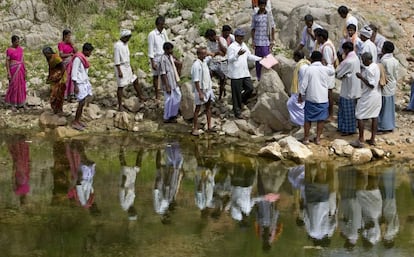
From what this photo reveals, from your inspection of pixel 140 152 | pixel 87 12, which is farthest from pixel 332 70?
pixel 87 12

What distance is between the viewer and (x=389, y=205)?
8.80 m

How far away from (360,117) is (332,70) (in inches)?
33.1

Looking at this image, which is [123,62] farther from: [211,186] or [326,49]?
[211,186]

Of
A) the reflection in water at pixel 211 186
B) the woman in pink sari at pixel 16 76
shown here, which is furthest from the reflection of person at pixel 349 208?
the woman in pink sari at pixel 16 76

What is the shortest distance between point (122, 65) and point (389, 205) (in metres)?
5.75

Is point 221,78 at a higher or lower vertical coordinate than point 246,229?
higher

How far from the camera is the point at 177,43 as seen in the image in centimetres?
1497

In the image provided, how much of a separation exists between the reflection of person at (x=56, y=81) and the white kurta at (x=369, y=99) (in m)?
5.21

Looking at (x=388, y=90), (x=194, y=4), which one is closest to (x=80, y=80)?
(x=194, y=4)

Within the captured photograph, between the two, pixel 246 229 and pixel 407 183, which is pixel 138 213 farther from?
pixel 407 183

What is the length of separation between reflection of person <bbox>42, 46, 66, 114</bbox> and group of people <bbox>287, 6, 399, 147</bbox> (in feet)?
13.4

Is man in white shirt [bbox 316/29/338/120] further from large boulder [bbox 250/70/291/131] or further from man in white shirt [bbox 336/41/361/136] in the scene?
large boulder [bbox 250/70/291/131]

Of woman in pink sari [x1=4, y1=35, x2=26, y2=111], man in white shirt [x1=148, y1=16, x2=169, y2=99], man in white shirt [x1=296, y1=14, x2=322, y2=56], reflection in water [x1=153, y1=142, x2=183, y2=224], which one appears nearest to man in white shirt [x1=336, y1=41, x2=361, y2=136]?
man in white shirt [x1=296, y1=14, x2=322, y2=56]

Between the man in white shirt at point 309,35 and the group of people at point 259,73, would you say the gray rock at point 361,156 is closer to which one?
the group of people at point 259,73
